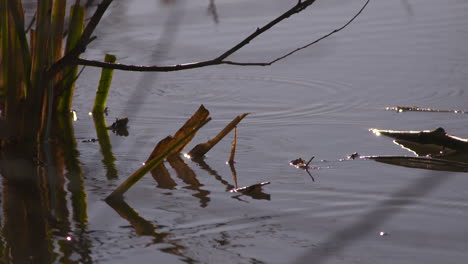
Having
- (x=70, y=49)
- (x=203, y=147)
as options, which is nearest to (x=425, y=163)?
(x=203, y=147)

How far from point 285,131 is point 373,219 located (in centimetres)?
72

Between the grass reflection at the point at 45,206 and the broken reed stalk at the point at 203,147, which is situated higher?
the broken reed stalk at the point at 203,147

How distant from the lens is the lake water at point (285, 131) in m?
1.67

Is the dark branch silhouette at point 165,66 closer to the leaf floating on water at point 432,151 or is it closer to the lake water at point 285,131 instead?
the lake water at point 285,131

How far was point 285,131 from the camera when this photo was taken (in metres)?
2.49

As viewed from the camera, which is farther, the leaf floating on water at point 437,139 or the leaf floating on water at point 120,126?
the leaf floating on water at point 120,126

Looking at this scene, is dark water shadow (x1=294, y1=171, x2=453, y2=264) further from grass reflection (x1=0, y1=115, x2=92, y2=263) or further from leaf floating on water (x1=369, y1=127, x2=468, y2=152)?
grass reflection (x1=0, y1=115, x2=92, y2=263)

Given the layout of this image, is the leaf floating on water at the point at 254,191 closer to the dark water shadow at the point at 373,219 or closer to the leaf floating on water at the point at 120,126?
the dark water shadow at the point at 373,219

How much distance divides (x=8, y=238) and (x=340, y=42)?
2.10 metres

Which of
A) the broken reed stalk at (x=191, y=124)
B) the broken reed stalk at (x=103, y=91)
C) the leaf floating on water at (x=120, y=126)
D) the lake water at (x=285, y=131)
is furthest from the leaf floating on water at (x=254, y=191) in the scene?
the broken reed stalk at (x=103, y=91)

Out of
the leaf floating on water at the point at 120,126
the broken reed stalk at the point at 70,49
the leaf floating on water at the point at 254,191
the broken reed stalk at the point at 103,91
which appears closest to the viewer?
the leaf floating on water at the point at 254,191

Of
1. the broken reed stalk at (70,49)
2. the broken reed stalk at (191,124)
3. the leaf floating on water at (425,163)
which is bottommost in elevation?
the leaf floating on water at (425,163)

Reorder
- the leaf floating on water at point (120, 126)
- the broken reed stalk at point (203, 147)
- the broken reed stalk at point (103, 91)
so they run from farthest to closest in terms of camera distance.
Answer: the broken reed stalk at point (103, 91) < the leaf floating on water at point (120, 126) < the broken reed stalk at point (203, 147)

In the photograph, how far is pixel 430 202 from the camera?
1.88 metres
